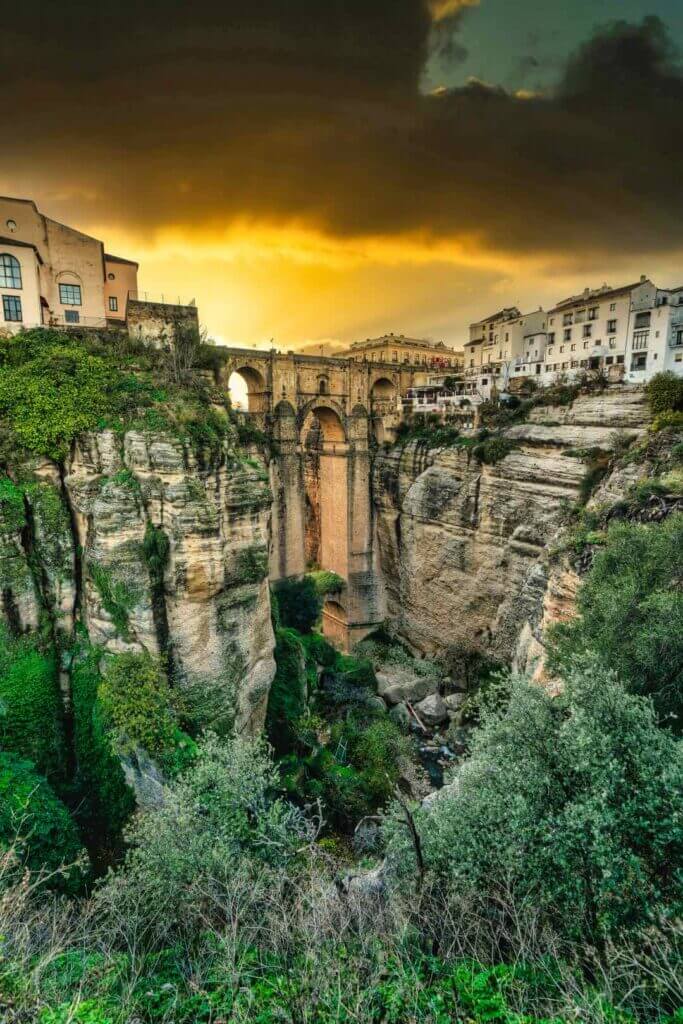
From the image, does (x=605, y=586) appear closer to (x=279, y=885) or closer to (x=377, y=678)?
(x=279, y=885)

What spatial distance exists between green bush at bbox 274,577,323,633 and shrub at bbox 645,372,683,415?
15.8m

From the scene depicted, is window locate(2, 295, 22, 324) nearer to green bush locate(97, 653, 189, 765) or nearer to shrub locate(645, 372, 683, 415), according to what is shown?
green bush locate(97, 653, 189, 765)

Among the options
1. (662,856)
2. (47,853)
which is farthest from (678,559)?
(47,853)

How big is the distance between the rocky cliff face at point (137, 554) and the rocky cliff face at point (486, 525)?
8.49m

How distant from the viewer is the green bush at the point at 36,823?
27.6 ft

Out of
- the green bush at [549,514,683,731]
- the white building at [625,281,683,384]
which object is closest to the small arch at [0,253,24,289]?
the green bush at [549,514,683,731]

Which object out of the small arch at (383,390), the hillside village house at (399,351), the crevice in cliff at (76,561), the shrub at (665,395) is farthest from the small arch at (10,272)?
the hillside village house at (399,351)

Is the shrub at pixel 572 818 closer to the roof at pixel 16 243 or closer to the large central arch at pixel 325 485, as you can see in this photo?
the roof at pixel 16 243

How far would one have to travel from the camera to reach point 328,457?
29.1 meters

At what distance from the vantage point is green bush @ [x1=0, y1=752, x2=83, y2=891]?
8.40 m

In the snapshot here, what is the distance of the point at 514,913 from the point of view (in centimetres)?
545

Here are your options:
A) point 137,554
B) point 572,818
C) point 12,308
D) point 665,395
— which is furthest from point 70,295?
point 665,395

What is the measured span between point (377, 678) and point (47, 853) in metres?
15.7

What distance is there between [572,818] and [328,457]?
81.1 feet
